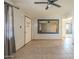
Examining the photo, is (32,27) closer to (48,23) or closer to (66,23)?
(48,23)

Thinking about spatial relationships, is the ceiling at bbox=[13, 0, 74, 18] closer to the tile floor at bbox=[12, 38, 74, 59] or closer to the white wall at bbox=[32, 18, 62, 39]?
the tile floor at bbox=[12, 38, 74, 59]

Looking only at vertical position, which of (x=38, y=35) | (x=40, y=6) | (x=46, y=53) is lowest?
(x=46, y=53)

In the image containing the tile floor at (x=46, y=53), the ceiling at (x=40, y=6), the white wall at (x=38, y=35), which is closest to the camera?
the tile floor at (x=46, y=53)

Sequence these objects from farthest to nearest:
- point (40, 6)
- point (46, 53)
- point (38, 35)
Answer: point (38, 35), point (40, 6), point (46, 53)

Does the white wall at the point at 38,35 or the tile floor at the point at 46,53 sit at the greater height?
the white wall at the point at 38,35

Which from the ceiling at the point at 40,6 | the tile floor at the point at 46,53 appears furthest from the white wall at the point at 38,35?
the tile floor at the point at 46,53

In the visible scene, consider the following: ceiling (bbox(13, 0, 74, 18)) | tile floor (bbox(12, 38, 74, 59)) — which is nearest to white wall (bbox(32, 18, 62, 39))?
ceiling (bbox(13, 0, 74, 18))

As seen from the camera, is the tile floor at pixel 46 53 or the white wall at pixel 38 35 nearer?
the tile floor at pixel 46 53

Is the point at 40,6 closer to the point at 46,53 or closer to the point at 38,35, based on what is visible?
the point at 46,53

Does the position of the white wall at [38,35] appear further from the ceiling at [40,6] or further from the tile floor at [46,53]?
the tile floor at [46,53]

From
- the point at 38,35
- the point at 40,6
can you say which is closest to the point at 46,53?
the point at 40,6

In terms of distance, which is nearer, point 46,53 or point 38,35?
point 46,53
